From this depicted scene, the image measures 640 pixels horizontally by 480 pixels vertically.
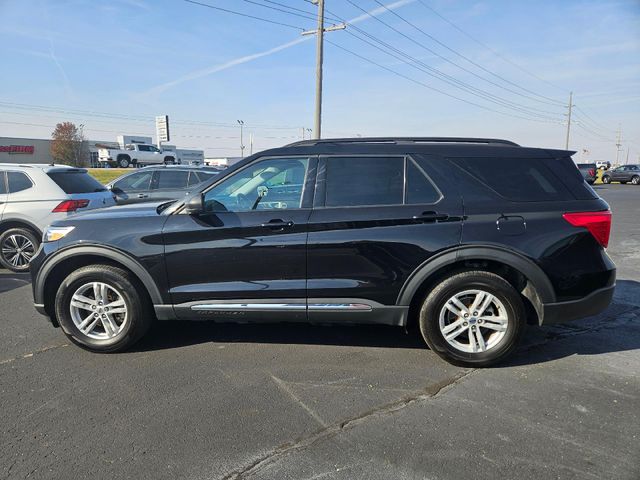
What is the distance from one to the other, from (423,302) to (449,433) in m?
1.15

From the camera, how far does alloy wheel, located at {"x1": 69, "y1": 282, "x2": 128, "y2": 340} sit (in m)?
3.82

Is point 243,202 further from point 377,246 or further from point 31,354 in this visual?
point 31,354

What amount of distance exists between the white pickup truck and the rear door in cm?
4237

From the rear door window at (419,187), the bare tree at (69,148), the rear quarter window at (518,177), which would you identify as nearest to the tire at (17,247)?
the rear door window at (419,187)

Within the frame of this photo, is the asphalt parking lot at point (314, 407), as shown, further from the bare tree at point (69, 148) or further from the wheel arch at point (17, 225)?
the bare tree at point (69, 148)

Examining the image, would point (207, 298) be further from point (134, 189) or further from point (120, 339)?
point (134, 189)

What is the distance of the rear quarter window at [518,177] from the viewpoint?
11.7ft

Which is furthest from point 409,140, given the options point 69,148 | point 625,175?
point 69,148

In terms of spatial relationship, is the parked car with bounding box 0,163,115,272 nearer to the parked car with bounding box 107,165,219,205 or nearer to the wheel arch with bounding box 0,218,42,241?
the wheel arch with bounding box 0,218,42,241

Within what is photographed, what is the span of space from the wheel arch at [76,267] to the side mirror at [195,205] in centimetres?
65

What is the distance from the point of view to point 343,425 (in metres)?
2.81

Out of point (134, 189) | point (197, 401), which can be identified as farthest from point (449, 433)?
point (134, 189)

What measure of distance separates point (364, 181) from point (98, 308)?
2547 mm

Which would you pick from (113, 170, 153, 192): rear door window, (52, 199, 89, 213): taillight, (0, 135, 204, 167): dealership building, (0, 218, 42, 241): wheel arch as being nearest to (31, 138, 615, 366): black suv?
(52, 199, 89, 213): taillight
